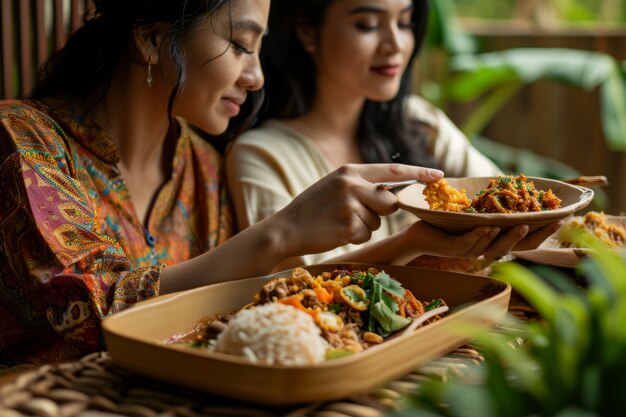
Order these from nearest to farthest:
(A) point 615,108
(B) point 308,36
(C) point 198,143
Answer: (C) point 198,143
(B) point 308,36
(A) point 615,108

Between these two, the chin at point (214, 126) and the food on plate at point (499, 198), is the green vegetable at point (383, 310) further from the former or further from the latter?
the chin at point (214, 126)

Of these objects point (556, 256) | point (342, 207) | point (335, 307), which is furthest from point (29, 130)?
point (556, 256)

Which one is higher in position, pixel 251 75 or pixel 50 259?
pixel 251 75

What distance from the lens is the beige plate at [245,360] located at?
39.0 inches

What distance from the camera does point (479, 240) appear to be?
1531 millimetres

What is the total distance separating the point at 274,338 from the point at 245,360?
0.07m

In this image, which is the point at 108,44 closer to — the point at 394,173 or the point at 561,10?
the point at 394,173

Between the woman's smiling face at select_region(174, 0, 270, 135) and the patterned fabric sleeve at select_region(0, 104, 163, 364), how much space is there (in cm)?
35

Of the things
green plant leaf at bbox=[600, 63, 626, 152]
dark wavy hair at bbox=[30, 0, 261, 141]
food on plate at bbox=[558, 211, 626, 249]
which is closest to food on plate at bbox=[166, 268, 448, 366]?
food on plate at bbox=[558, 211, 626, 249]

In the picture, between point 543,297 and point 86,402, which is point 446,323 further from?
point 86,402

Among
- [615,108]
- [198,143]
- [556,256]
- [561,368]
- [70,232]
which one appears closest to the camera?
[561,368]

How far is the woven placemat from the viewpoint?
102 centimetres

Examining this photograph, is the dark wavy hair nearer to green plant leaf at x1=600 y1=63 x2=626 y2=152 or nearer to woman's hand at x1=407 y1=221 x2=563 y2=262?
woman's hand at x1=407 y1=221 x2=563 y2=262

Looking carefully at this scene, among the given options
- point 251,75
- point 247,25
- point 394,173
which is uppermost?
point 247,25
